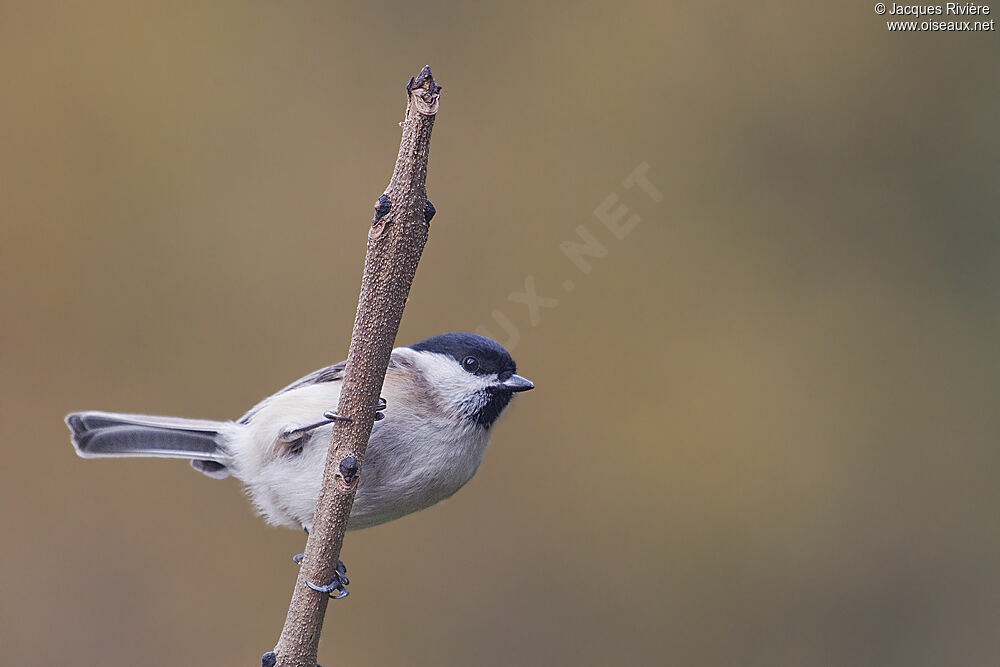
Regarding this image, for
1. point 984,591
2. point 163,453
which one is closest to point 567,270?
point 163,453

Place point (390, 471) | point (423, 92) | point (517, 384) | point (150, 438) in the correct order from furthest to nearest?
point (150, 438) < point (517, 384) < point (390, 471) < point (423, 92)

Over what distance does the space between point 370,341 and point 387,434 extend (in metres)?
0.53

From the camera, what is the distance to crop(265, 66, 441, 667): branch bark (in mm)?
1298

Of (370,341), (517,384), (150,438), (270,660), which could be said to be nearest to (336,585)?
(270,660)

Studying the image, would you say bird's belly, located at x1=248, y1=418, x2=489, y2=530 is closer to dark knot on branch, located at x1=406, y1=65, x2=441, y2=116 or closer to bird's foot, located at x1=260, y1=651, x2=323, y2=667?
bird's foot, located at x1=260, y1=651, x2=323, y2=667

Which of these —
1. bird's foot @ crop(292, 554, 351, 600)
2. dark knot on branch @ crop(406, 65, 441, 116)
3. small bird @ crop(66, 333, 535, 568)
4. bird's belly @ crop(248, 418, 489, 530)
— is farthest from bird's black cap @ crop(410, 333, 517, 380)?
dark knot on branch @ crop(406, 65, 441, 116)

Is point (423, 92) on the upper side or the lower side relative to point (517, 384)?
upper

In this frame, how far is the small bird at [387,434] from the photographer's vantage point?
6.12 ft

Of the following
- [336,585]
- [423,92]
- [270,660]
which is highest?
[423,92]

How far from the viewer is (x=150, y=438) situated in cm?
221

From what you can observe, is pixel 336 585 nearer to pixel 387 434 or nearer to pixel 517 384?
pixel 387 434

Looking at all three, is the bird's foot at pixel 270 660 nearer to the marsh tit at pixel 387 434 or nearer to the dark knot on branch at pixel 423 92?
the marsh tit at pixel 387 434

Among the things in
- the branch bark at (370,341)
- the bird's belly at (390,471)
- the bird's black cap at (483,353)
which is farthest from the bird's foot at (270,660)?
the bird's black cap at (483,353)

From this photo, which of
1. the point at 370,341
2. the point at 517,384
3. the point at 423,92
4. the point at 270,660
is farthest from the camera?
the point at 517,384
